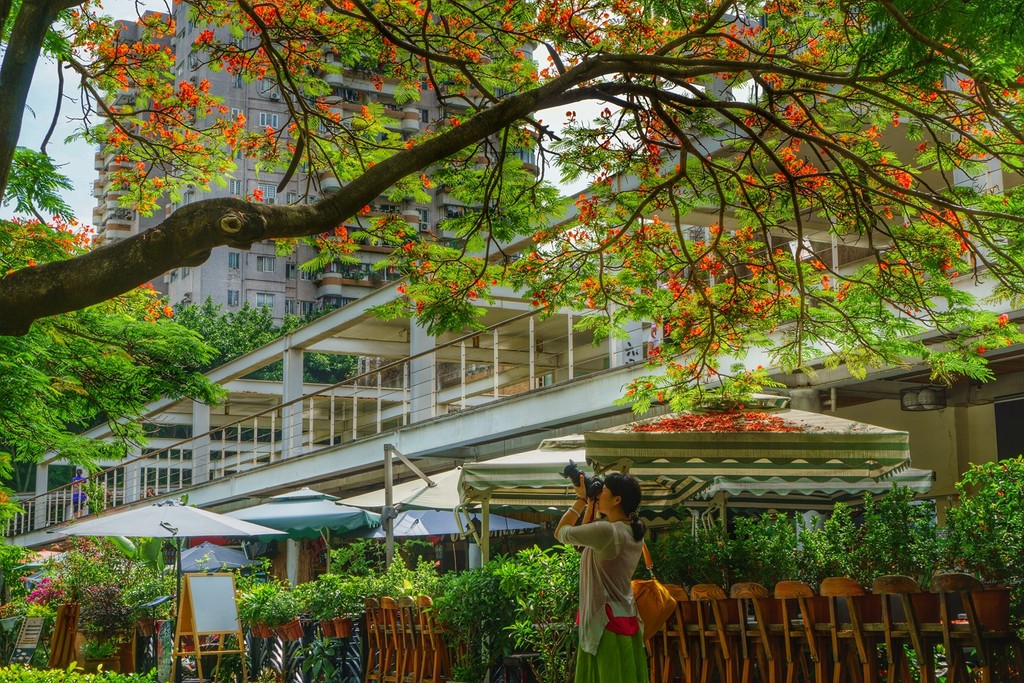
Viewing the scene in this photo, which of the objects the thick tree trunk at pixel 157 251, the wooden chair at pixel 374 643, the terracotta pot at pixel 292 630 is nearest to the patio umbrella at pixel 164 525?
the terracotta pot at pixel 292 630

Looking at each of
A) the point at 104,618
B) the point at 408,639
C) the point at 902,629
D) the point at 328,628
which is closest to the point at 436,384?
the point at 104,618

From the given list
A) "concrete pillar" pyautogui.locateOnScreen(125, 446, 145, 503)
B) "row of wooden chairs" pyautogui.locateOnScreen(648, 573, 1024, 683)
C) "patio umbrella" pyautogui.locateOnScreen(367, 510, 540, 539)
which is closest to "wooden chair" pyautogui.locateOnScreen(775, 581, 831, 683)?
"row of wooden chairs" pyautogui.locateOnScreen(648, 573, 1024, 683)

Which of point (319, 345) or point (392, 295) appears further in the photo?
point (319, 345)

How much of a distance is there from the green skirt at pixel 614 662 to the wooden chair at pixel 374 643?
16.1 ft

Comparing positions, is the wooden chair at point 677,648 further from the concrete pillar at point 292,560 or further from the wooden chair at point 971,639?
the concrete pillar at point 292,560

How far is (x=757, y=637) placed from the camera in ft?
24.7

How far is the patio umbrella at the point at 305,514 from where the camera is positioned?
14.7 meters

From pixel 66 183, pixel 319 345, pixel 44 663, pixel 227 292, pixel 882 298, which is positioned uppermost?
pixel 227 292

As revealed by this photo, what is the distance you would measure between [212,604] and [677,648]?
220 inches

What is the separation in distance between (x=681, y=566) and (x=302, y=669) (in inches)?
199

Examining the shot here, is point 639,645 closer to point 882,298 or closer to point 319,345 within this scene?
point 882,298

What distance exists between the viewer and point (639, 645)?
5855 mm

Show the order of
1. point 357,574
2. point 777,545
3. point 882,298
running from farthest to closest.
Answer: point 357,574
point 882,298
point 777,545

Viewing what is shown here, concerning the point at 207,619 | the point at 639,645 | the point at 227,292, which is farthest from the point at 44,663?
the point at 227,292
